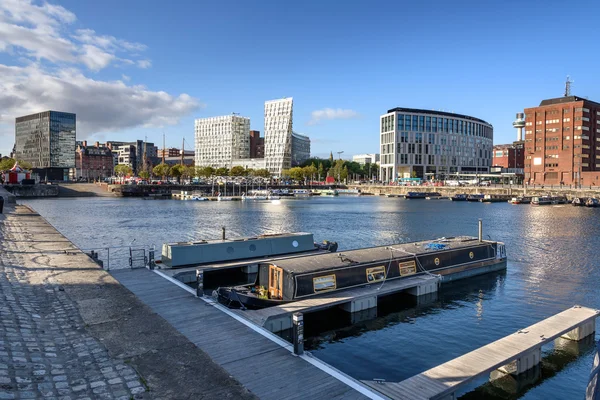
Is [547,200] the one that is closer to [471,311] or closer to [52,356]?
[471,311]

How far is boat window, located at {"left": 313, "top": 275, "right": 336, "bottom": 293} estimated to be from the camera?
25.2 m

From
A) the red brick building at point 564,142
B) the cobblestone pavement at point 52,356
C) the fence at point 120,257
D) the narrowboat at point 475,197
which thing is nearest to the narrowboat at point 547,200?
the narrowboat at point 475,197

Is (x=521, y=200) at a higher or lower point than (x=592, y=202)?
lower

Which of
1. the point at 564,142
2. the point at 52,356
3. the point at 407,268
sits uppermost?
the point at 564,142

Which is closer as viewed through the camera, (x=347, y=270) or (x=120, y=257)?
(x=347, y=270)

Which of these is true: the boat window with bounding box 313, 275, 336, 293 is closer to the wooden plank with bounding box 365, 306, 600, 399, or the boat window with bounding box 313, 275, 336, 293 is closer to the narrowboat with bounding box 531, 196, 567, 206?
the wooden plank with bounding box 365, 306, 600, 399

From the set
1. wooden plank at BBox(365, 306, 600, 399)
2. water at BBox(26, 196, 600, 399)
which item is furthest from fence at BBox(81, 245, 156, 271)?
wooden plank at BBox(365, 306, 600, 399)

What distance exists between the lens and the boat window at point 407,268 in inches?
1197

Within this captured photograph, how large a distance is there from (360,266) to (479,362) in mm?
12181

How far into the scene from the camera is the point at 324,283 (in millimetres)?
25641

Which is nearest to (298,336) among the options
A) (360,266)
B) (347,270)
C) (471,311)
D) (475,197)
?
(347,270)

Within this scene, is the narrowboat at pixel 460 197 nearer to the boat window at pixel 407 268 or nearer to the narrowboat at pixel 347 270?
the narrowboat at pixel 347 270

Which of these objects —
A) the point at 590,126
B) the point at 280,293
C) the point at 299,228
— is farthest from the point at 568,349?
the point at 590,126

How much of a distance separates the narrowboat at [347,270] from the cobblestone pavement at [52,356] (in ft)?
29.2
